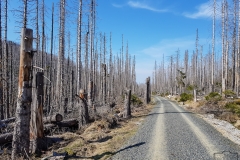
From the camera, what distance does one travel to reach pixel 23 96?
646 cm

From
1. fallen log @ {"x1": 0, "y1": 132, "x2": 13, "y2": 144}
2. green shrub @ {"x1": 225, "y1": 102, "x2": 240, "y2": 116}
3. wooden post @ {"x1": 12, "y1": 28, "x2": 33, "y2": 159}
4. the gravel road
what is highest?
wooden post @ {"x1": 12, "y1": 28, "x2": 33, "y2": 159}

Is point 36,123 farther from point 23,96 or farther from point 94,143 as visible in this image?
point 94,143

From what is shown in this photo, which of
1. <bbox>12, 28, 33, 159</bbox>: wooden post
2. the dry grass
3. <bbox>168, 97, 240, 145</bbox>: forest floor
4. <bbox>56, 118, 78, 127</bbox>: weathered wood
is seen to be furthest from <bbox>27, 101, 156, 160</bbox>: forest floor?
<bbox>168, 97, 240, 145</bbox>: forest floor

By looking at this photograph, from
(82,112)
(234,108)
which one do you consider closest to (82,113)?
Result: (82,112)

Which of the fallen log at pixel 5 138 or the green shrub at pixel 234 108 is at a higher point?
the green shrub at pixel 234 108

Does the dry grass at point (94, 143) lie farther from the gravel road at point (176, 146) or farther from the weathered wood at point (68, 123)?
the weathered wood at point (68, 123)

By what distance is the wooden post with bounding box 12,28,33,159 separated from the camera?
645 cm

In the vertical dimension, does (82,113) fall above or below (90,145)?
above

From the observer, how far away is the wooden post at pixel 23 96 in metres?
6.45

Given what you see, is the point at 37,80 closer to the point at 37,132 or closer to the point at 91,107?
the point at 37,132

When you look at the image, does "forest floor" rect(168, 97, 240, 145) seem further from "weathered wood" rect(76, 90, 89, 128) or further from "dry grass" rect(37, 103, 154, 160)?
"weathered wood" rect(76, 90, 89, 128)

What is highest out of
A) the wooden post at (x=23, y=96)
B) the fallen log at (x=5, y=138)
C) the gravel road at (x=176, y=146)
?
the wooden post at (x=23, y=96)

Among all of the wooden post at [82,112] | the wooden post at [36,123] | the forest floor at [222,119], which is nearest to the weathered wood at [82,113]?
the wooden post at [82,112]

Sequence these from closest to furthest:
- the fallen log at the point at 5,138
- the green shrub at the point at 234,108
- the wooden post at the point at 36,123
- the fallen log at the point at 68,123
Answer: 1. the wooden post at the point at 36,123
2. the fallen log at the point at 5,138
3. the fallen log at the point at 68,123
4. the green shrub at the point at 234,108
